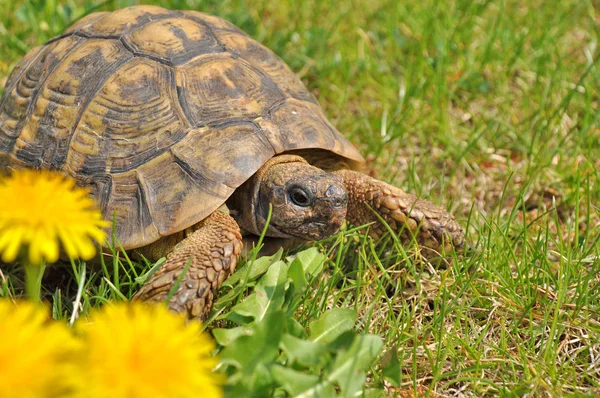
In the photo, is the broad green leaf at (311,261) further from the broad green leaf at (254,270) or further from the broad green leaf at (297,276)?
the broad green leaf at (297,276)

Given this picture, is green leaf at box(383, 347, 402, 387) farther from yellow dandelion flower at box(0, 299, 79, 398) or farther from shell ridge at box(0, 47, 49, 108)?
shell ridge at box(0, 47, 49, 108)

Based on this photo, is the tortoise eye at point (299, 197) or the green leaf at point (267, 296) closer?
the green leaf at point (267, 296)

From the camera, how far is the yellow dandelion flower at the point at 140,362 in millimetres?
1300

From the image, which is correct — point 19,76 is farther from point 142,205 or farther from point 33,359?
point 33,359

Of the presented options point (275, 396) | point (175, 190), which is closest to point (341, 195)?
point (175, 190)

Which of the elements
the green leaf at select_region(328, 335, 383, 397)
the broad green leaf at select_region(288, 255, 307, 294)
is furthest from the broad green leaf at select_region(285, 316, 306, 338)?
the green leaf at select_region(328, 335, 383, 397)

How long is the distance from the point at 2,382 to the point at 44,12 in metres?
4.05

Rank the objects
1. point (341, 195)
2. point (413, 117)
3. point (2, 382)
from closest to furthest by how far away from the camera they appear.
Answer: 1. point (2, 382)
2. point (341, 195)
3. point (413, 117)

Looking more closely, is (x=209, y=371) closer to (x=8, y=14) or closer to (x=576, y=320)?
(x=576, y=320)

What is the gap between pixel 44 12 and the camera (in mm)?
4688

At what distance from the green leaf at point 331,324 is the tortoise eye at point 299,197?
666mm

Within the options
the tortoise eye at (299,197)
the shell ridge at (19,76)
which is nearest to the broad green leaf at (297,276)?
the tortoise eye at (299,197)

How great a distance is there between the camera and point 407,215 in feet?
10.1

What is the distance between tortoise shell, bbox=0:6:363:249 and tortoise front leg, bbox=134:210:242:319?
0.11 m
